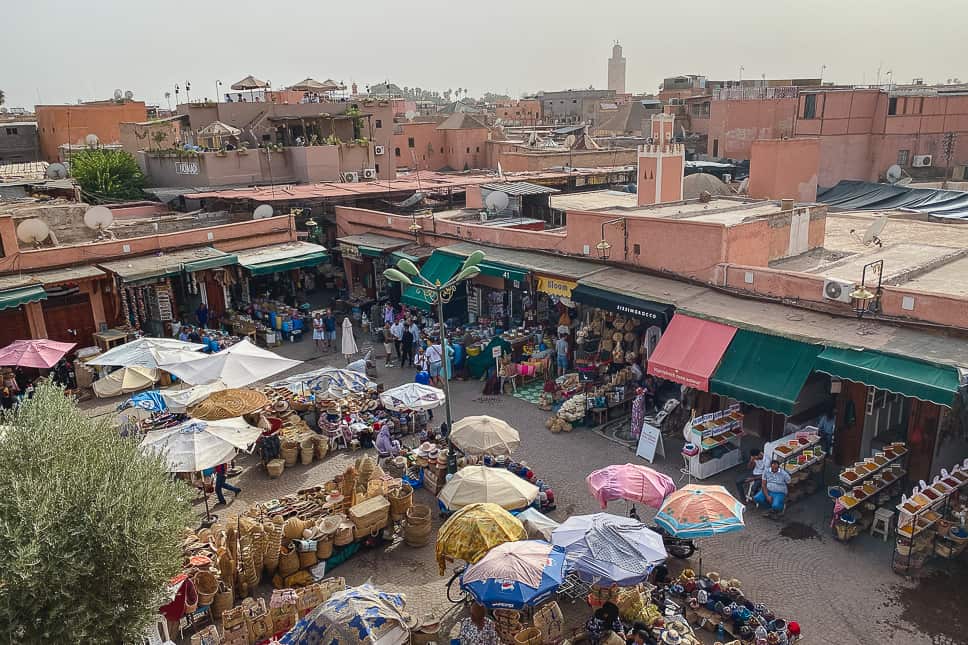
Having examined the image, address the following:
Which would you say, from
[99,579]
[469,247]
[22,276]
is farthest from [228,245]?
[99,579]

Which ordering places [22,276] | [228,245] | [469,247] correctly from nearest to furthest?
[22,276] → [469,247] → [228,245]

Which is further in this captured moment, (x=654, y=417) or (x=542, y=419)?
(x=542, y=419)

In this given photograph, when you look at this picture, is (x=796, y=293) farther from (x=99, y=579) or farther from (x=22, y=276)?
(x=22, y=276)

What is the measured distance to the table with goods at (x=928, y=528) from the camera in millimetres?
10695

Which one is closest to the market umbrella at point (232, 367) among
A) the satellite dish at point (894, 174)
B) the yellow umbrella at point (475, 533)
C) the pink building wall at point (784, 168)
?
the yellow umbrella at point (475, 533)

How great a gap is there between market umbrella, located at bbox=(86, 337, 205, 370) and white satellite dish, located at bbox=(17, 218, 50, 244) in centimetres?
646

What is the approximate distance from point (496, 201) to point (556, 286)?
264 inches

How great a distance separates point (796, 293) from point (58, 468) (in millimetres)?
13079

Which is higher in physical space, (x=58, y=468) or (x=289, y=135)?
(x=289, y=135)

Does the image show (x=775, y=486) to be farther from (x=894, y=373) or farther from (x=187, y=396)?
(x=187, y=396)

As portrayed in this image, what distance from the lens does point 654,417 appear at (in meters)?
15.7

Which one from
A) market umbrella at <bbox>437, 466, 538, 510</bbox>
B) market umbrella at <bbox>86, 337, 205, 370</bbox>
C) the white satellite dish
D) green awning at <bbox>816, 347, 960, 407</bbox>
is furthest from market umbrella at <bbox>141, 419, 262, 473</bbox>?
the white satellite dish

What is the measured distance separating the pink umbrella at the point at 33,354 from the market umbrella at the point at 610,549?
14057 mm

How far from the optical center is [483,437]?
43.2 feet
